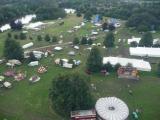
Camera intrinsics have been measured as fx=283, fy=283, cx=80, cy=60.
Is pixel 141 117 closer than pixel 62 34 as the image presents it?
Yes

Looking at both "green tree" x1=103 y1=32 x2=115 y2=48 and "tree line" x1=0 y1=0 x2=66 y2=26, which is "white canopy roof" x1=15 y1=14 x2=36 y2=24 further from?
"green tree" x1=103 y1=32 x2=115 y2=48

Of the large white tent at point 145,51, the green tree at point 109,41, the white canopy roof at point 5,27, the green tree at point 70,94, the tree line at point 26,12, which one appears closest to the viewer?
the green tree at point 70,94

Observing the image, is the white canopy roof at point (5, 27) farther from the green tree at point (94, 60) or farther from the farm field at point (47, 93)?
the green tree at point (94, 60)

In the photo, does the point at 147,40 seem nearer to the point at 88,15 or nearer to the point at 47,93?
the point at 47,93

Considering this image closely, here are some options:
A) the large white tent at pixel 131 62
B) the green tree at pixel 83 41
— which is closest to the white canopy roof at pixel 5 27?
the green tree at pixel 83 41

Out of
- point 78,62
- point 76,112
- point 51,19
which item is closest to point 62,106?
point 76,112

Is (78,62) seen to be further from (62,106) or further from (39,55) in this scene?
(62,106)
